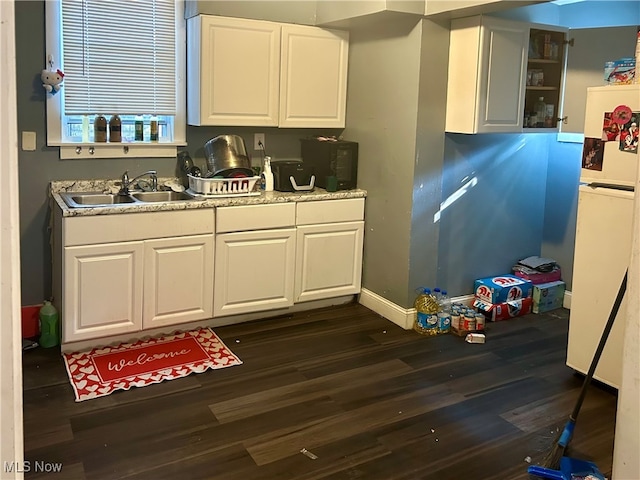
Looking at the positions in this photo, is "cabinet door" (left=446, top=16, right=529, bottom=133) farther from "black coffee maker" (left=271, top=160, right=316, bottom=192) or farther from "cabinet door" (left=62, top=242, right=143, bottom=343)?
"cabinet door" (left=62, top=242, right=143, bottom=343)

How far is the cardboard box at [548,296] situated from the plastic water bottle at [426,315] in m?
0.86

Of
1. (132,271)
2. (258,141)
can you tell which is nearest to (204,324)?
(132,271)

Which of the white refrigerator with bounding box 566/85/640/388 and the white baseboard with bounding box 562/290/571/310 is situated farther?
the white baseboard with bounding box 562/290/571/310

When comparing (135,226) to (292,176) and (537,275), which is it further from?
(537,275)

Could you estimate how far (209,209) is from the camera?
3.74 m

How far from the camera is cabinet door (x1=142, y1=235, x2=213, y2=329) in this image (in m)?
3.61

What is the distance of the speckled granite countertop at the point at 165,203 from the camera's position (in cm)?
340

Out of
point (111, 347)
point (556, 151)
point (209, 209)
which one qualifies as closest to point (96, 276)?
point (111, 347)

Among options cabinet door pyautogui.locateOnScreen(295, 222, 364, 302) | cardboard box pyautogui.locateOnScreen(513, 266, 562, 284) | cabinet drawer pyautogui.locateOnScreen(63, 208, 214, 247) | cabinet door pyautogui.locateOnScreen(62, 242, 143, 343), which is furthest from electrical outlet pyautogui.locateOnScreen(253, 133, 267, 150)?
cardboard box pyautogui.locateOnScreen(513, 266, 562, 284)

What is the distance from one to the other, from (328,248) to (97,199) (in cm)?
153

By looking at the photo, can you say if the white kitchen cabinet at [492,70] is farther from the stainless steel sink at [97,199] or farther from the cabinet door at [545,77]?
the stainless steel sink at [97,199]

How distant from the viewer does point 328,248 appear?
167 inches

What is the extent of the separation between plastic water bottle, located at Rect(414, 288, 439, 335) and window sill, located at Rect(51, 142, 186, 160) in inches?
74.3

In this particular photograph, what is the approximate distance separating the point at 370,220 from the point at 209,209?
3.89 feet
